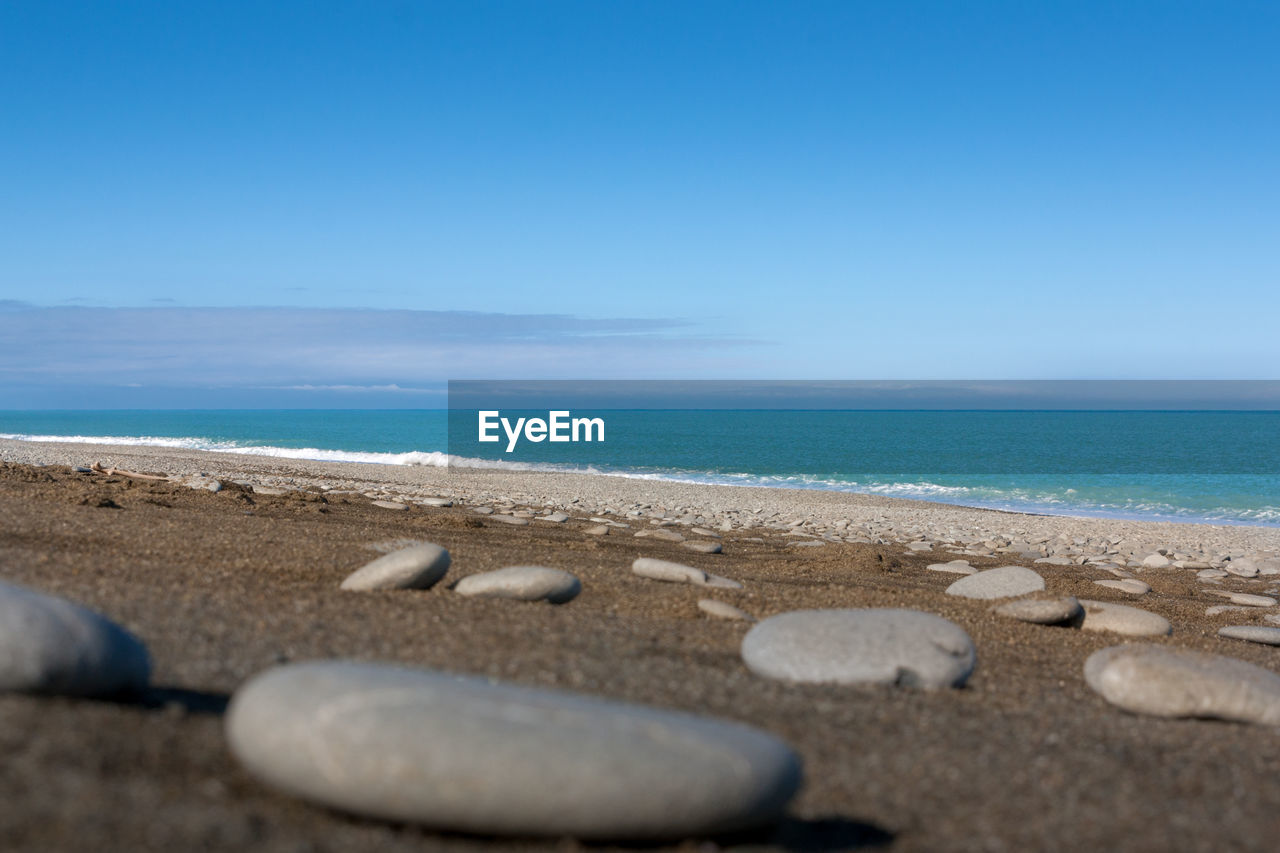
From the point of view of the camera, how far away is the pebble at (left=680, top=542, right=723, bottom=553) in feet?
38.5

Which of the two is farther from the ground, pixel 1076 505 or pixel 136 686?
pixel 136 686

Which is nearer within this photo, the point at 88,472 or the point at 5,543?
the point at 5,543

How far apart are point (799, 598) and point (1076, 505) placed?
21.7m

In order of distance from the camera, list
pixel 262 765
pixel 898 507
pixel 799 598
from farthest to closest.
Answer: pixel 898 507, pixel 799 598, pixel 262 765

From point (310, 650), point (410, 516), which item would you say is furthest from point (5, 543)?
point (410, 516)

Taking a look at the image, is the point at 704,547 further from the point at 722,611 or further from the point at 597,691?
the point at 597,691

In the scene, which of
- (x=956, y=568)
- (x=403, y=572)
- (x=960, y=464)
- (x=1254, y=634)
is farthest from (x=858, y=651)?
(x=960, y=464)

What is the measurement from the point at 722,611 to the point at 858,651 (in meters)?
1.70

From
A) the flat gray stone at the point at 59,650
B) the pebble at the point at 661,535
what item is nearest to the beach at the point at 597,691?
the flat gray stone at the point at 59,650

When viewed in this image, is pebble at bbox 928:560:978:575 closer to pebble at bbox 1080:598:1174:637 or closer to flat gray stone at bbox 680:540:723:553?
flat gray stone at bbox 680:540:723:553

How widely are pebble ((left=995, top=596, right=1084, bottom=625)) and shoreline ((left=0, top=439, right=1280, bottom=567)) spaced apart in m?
7.13

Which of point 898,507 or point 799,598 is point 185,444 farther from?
point 799,598

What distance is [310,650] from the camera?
4387 millimetres

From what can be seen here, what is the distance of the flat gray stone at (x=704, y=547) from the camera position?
11.8 meters
